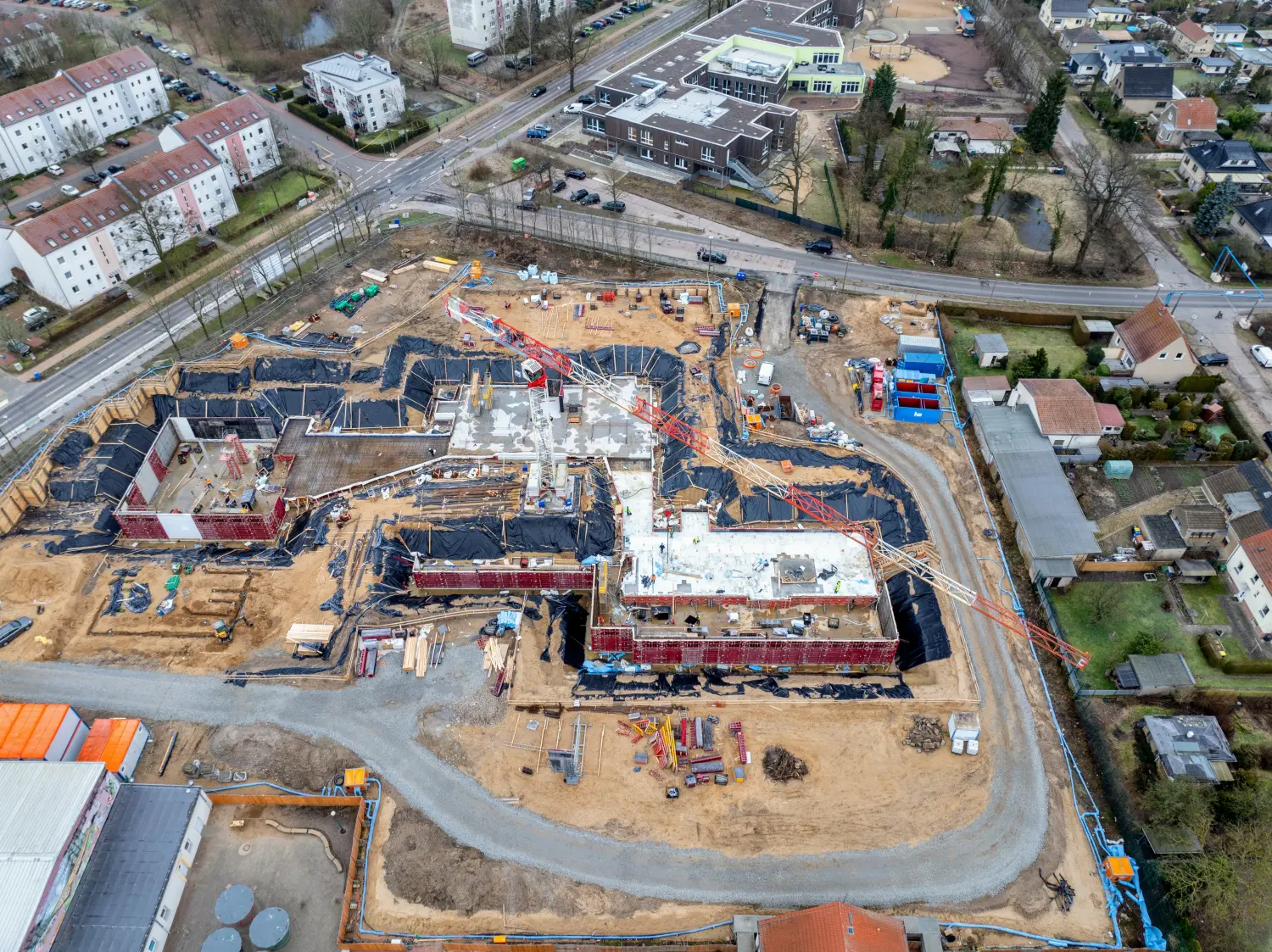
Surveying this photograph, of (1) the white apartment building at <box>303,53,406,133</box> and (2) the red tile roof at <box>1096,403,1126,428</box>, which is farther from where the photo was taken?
(1) the white apartment building at <box>303,53,406,133</box>

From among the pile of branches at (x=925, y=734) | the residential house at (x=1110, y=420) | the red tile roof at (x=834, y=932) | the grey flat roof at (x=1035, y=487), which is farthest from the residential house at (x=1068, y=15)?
the red tile roof at (x=834, y=932)

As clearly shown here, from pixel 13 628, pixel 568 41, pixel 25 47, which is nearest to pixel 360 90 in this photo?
pixel 568 41

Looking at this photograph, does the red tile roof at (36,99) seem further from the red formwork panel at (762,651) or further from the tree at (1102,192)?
the tree at (1102,192)

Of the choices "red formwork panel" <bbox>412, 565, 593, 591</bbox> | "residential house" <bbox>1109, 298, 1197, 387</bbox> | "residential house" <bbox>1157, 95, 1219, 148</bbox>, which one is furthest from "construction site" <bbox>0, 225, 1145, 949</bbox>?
"residential house" <bbox>1157, 95, 1219, 148</bbox>

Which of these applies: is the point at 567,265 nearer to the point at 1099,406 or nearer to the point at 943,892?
the point at 1099,406

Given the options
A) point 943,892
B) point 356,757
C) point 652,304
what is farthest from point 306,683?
point 652,304

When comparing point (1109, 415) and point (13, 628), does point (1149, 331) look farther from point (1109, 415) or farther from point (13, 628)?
point (13, 628)

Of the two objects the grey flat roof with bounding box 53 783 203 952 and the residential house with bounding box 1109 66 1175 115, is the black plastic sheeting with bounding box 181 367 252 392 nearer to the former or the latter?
the grey flat roof with bounding box 53 783 203 952
